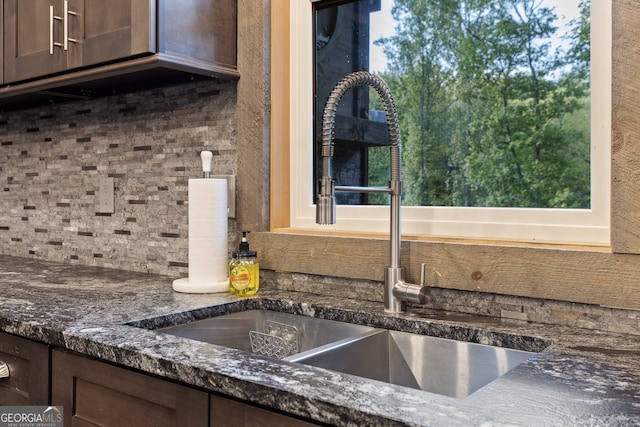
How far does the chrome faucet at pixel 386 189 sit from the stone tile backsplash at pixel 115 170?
568mm

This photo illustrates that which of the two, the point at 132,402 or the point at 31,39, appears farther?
the point at 31,39

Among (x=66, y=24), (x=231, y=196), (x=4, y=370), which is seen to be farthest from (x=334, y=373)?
(x=66, y=24)

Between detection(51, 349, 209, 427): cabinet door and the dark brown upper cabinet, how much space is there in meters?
0.85

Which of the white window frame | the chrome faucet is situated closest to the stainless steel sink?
the chrome faucet

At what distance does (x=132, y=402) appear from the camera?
1.09 metres

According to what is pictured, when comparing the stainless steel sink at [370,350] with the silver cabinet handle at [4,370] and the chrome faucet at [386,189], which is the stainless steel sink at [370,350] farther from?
the silver cabinet handle at [4,370]

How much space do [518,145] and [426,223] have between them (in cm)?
30

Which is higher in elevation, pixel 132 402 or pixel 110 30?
pixel 110 30

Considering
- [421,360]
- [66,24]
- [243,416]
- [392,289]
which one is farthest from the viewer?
[66,24]

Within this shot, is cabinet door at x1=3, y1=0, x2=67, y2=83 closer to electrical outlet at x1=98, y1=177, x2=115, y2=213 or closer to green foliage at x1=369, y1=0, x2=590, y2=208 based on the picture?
electrical outlet at x1=98, y1=177, x2=115, y2=213

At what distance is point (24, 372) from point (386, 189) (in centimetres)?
90

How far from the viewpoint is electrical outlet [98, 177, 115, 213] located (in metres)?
2.23

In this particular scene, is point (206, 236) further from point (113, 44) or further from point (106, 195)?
point (106, 195)

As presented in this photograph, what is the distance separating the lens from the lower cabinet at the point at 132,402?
918mm
